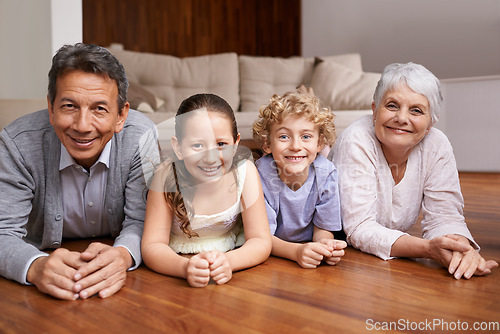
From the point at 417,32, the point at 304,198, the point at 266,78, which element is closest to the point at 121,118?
the point at 304,198

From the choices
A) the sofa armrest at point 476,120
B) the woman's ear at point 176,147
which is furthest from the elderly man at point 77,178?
the sofa armrest at point 476,120

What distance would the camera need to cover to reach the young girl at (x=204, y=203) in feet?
3.21

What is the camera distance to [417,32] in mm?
2557

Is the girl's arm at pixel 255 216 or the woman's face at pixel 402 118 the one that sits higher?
the woman's face at pixel 402 118

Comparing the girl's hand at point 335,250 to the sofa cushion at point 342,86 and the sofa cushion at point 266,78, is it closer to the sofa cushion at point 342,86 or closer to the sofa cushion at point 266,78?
the sofa cushion at point 266,78

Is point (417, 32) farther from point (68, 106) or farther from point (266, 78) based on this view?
point (68, 106)

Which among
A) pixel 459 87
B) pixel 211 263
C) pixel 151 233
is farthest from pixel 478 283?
pixel 459 87

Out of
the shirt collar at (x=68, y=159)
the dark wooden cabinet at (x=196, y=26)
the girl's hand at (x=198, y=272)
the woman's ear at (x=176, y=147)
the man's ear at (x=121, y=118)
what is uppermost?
the dark wooden cabinet at (x=196, y=26)

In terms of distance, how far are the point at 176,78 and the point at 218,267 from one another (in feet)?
2.00

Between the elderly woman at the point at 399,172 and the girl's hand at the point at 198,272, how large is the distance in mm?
462

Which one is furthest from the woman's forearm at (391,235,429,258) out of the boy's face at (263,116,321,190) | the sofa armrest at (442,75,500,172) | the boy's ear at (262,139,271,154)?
the sofa armrest at (442,75,500,172)

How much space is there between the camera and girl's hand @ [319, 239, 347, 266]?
1.05 m

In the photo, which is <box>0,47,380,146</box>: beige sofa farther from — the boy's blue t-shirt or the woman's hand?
the woman's hand

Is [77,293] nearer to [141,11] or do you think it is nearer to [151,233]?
[151,233]
